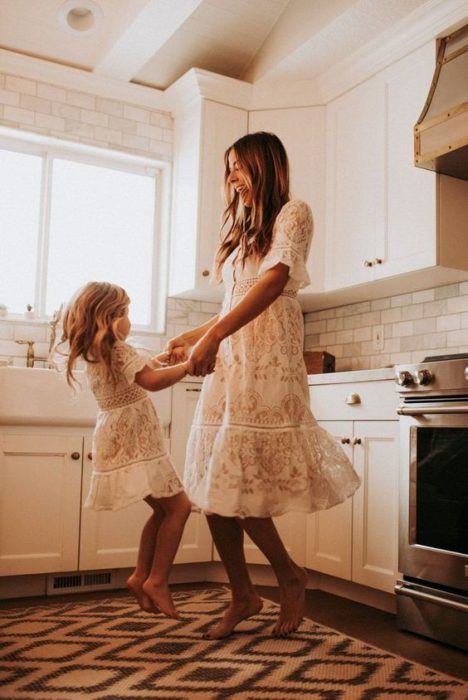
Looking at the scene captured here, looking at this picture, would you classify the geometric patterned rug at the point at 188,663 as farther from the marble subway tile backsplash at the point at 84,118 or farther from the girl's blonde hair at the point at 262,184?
the marble subway tile backsplash at the point at 84,118

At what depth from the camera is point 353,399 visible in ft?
9.59

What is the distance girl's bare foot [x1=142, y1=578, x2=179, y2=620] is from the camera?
2.21 meters

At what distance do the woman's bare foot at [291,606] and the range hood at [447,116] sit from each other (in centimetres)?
161

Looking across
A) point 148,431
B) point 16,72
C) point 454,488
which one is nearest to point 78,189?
point 16,72

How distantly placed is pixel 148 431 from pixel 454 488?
100 centimetres

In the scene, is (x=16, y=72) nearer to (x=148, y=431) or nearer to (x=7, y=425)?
(x=7, y=425)

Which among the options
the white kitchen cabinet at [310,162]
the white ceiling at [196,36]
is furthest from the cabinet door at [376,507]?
the white ceiling at [196,36]

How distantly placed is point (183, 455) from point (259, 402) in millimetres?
1330

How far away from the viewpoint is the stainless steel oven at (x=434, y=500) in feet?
7.63

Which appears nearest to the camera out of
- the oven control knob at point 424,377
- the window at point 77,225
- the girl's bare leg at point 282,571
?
the girl's bare leg at point 282,571

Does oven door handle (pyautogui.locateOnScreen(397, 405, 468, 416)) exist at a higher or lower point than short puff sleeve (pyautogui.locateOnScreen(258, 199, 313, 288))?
lower

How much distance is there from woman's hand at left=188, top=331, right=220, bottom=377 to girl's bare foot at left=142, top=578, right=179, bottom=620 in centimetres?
69

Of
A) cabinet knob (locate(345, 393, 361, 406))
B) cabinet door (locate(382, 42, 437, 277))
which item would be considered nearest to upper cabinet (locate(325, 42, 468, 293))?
cabinet door (locate(382, 42, 437, 277))

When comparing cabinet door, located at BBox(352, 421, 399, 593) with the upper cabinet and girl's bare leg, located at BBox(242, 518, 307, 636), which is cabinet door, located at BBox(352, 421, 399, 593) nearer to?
girl's bare leg, located at BBox(242, 518, 307, 636)
